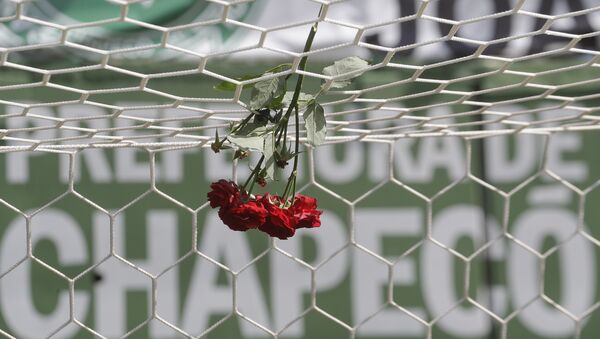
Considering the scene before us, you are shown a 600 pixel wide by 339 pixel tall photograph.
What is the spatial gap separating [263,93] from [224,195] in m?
0.09

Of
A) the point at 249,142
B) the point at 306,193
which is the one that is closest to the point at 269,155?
the point at 249,142

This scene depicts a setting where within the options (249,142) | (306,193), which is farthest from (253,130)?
(306,193)

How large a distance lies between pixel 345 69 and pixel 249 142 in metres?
0.10

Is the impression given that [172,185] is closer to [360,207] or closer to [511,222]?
[360,207]

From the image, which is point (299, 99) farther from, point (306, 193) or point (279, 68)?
point (306, 193)

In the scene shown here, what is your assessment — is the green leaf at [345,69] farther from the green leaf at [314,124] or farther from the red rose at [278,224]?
the red rose at [278,224]

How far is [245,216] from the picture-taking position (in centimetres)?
70

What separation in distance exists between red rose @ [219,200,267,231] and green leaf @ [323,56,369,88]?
134mm

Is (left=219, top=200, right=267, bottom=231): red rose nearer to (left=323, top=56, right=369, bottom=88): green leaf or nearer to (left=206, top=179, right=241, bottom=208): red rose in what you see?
(left=206, top=179, right=241, bottom=208): red rose

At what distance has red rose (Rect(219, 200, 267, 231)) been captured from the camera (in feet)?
2.30

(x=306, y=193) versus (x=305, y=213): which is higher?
(x=305, y=213)

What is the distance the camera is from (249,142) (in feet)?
2.46

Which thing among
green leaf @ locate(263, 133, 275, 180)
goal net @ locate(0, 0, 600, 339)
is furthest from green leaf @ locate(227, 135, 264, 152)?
goal net @ locate(0, 0, 600, 339)

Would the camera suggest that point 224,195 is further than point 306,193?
No
